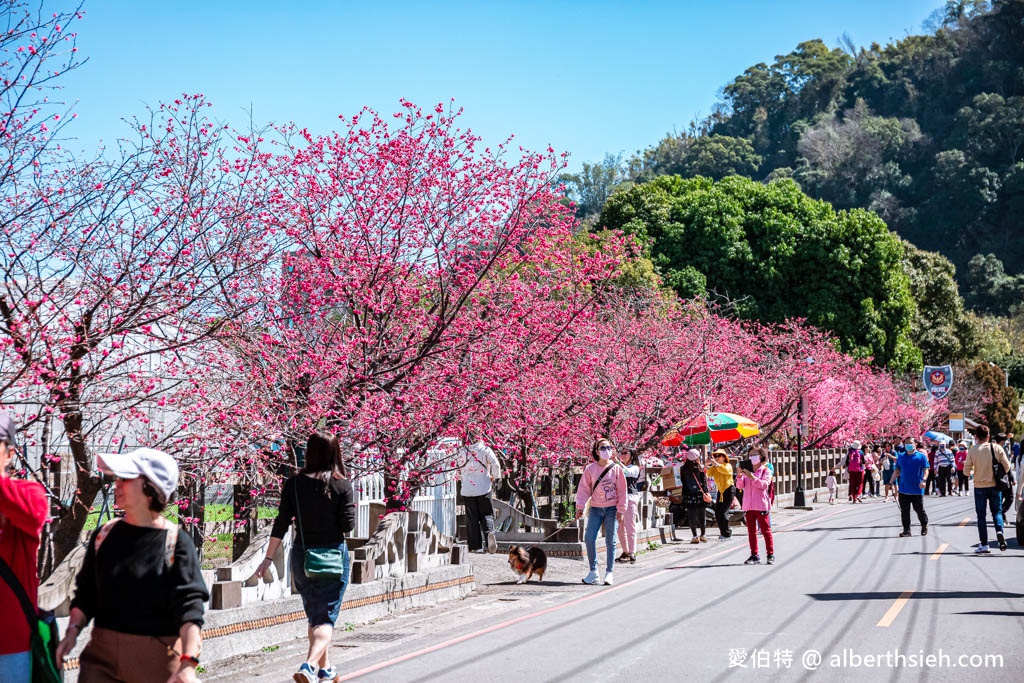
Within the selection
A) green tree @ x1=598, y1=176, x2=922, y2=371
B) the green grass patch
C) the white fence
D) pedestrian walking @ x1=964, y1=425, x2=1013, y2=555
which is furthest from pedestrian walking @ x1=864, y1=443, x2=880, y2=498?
the green grass patch

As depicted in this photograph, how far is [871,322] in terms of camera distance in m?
54.8

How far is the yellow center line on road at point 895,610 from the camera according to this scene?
422 inches

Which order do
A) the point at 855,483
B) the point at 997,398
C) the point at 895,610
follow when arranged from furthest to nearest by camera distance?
the point at 997,398
the point at 855,483
the point at 895,610

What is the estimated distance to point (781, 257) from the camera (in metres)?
54.7

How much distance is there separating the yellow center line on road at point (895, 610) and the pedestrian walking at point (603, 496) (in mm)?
A: 3758

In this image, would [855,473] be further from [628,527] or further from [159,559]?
[159,559]

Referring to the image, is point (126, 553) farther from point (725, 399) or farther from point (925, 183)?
point (925, 183)

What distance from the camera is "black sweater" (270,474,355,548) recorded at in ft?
26.1

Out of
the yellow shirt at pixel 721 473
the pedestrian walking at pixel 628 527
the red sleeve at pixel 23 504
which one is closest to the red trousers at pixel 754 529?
the pedestrian walking at pixel 628 527

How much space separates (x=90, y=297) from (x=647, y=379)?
16.2 metres

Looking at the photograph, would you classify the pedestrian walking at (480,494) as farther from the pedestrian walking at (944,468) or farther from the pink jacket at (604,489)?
the pedestrian walking at (944,468)

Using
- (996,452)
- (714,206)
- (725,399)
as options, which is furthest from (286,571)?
(714,206)

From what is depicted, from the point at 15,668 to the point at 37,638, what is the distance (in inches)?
5.5

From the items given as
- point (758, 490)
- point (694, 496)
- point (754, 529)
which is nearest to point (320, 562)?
point (758, 490)
